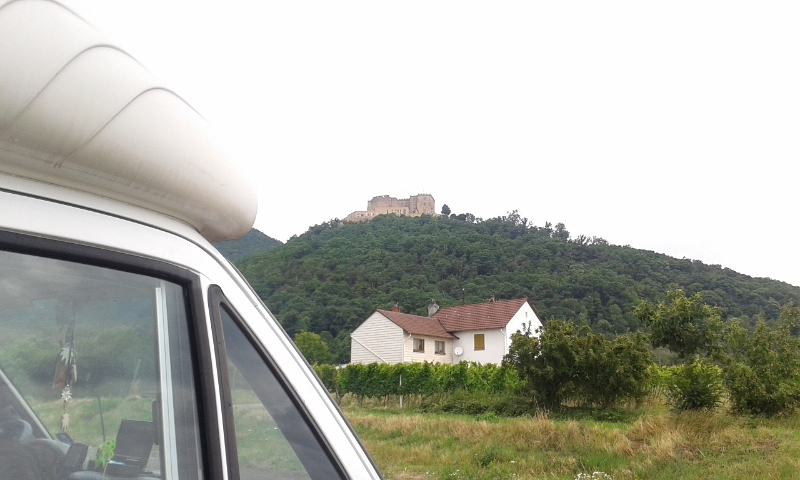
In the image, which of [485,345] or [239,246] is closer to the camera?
[239,246]

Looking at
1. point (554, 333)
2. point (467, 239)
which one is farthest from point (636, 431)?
point (467, 239)

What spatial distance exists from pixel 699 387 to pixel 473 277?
30968 millimetres

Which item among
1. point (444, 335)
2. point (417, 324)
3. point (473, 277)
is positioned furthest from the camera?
point (473, 277)

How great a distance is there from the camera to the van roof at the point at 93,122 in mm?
596

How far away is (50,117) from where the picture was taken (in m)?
0.63

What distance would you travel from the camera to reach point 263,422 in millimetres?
946

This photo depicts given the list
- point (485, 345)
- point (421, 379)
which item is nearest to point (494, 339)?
point (485, 345)

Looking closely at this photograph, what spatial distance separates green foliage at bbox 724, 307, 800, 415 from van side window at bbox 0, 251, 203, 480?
12.8 m

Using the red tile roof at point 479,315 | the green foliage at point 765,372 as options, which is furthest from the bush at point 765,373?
the red tile roof at point 479,315

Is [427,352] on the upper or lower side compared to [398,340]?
Answer: lower

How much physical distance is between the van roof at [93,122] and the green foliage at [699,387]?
12.7m

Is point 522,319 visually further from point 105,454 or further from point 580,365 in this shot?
point 105,454

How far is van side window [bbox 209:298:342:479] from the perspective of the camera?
35.2 inches

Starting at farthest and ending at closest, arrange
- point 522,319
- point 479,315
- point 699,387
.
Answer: point 479,315 < point 522,319 < point 699,387
